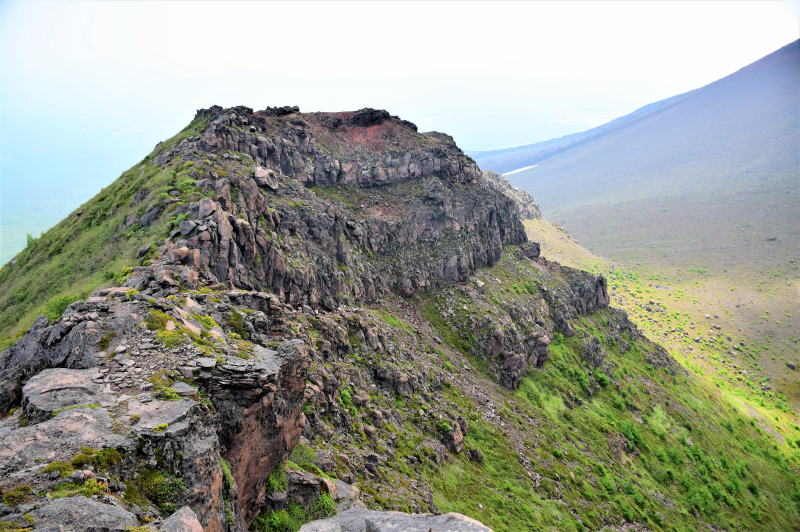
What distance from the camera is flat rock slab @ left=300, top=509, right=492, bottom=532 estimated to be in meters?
13.5

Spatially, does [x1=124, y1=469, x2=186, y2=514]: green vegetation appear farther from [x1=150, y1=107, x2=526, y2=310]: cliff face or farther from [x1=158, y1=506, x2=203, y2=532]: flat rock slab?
[x1=150, y1=107, x2=526, y2=310]: cliff face

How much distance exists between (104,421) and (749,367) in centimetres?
13647

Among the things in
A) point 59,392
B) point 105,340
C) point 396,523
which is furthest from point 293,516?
point 105,340

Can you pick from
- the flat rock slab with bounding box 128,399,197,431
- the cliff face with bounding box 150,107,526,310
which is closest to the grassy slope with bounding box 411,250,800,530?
the cliff face with bounding box 150,107,526,310

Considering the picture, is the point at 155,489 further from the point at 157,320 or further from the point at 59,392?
the point at 157,320

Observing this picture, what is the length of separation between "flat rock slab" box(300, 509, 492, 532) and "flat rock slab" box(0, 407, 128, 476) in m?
7.02

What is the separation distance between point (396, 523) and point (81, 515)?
28.9 feet

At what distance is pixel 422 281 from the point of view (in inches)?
2333

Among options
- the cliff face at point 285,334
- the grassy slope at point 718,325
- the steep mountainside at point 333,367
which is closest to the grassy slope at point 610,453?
the steep mountainside at point 333,367

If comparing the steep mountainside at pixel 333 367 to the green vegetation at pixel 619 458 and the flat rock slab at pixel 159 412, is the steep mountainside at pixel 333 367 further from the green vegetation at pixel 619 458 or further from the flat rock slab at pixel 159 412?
the green vegetation at pixel 619 458

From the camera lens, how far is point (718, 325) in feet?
414

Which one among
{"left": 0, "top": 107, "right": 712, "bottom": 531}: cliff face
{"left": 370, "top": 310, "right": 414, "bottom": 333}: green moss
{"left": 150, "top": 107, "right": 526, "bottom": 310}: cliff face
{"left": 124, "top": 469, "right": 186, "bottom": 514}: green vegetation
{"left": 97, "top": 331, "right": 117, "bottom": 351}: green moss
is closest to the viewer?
{"left": 124, "top": 469, "right": 186, "bottom": 514}: green vegetation

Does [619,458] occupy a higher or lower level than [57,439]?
lower

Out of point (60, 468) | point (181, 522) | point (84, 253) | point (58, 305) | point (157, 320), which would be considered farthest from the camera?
point (84, 253)
